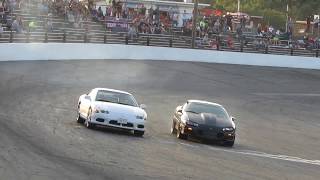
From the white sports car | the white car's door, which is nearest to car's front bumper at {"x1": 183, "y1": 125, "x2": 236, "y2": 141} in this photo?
the white sports car

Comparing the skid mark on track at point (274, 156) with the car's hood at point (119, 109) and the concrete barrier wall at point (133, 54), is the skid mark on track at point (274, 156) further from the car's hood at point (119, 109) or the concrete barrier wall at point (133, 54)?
the concrete barrier wall at point (133, 54)

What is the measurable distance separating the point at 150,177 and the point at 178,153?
3.69 meters

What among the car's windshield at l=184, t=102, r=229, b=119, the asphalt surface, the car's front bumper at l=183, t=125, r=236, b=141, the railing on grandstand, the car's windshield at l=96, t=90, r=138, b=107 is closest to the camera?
the asphalt surface

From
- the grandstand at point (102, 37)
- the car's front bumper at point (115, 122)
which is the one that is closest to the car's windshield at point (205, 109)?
the car's front bumper at point (115, 122)

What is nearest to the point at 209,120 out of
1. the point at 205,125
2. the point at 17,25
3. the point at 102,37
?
the point at 205,125

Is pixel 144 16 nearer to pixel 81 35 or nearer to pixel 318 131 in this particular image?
pixel 81 35

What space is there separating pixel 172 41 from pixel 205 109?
2943 centimetres

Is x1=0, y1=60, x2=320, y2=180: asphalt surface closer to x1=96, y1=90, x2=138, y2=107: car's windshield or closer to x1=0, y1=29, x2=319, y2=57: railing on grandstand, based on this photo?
x1=96, y1=90, x2=138, y2=107: car's windshield

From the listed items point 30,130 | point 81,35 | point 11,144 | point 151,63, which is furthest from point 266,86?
point 11,144

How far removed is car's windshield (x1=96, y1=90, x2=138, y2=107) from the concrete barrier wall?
19.7 meters

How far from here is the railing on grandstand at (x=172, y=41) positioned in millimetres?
43381

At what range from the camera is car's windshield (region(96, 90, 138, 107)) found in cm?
1973

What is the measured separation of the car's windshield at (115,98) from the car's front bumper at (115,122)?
3.25 feet

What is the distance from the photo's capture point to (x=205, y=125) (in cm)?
1925
